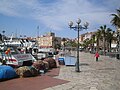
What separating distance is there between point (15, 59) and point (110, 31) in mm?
58838

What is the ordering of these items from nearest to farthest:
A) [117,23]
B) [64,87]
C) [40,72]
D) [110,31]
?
1. [64,87]
2. [40,72]
3. [117,23]
4. [110,31]

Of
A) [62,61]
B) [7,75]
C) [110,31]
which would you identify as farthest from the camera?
[110,31]

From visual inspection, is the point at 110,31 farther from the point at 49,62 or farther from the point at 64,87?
the point at 64,87

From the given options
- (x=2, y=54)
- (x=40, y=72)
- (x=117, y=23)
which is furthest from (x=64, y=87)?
(x=117, y=23)

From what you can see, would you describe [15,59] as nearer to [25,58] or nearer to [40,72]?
[25,58]

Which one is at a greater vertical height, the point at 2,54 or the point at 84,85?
the point at 2,54

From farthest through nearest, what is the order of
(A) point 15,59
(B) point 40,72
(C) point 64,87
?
1. (A) point 15,59
2. (B) point 40,72
3. (C) point 64,87

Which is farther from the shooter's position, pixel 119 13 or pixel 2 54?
pixel 119 13

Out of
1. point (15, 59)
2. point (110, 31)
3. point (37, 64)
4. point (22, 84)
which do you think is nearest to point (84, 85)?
point (22, 84)

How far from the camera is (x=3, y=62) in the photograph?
18.4m

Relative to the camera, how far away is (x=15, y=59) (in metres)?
18.4

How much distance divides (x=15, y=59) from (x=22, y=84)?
21.8 feet

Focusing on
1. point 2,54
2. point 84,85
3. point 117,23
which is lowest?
point 84,85

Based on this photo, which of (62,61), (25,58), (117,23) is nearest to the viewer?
(25,58)
